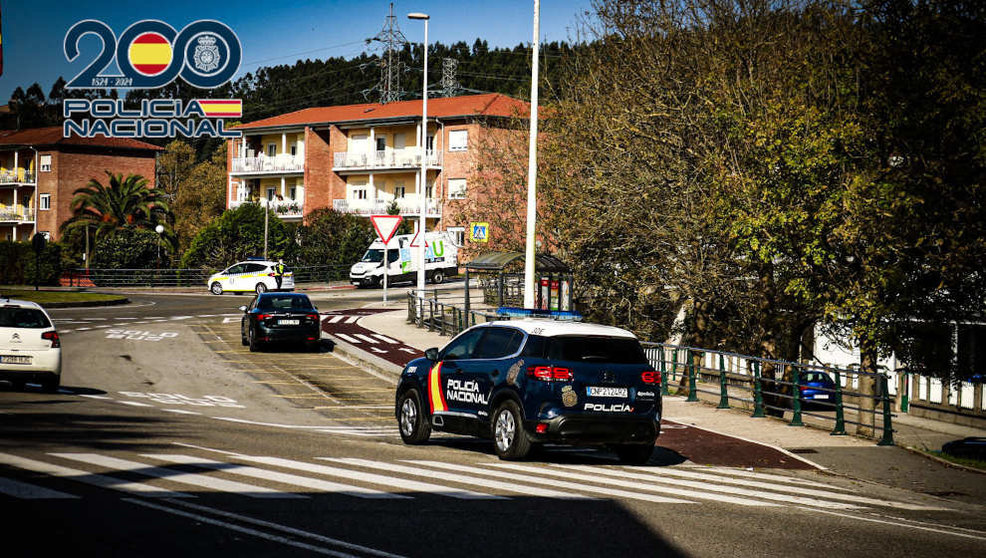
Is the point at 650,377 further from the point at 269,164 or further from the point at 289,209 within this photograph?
the point at 269,164

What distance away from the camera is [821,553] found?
25.4 feet

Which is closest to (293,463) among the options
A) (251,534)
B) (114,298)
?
(251,534)

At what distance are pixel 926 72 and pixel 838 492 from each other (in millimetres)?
8438

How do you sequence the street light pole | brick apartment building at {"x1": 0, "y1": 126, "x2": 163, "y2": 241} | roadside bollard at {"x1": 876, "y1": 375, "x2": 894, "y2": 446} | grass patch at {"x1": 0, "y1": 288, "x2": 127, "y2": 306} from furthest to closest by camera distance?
1. brick apartment building at {"x1": 0, "y1": 126, "x2": 163, "y2": 241}
2. grass patch at {"x1": 0, "y1": 288, "x2": 127, "y2": 306}
3. the street light pole
4. roadside bollard at {"x1": 876, "y1": 375, "x2": 894, "y2": 446}

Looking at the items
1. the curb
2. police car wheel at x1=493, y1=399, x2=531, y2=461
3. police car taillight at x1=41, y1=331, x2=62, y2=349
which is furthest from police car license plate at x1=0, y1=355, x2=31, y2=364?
police car wheel at x1=493, y1=399, x2=531, y2=461

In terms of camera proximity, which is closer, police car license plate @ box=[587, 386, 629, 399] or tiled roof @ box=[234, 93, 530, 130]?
police car license plate @ box=[587, 386, 629, 399]

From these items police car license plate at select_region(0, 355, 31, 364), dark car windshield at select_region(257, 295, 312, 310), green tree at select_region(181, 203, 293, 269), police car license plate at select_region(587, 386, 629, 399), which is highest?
green tree at select_region(181, 203, 293, 269)

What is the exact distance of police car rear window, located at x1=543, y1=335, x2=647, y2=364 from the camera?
12.5 meters

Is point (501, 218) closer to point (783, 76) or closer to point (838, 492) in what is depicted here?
point (783, 76)

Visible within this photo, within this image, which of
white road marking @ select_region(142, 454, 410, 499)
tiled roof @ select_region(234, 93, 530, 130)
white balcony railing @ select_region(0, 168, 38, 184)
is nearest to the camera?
white road marking @ select_region(142, 454, 410, 499)

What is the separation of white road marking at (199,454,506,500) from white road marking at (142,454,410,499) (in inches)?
15.8

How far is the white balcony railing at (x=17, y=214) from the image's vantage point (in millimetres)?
90000

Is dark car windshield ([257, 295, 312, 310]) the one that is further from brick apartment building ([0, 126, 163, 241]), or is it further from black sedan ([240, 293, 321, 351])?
brick apartment building ([0, 126, 163, 241])

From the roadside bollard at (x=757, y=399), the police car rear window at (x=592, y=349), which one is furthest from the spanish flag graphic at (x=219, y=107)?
the police car rear window at (x=592, y=349)
